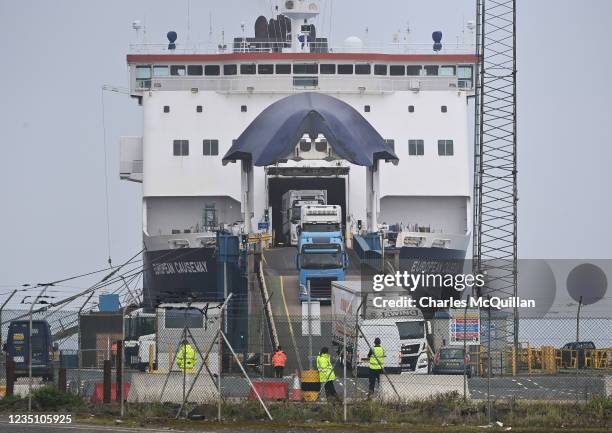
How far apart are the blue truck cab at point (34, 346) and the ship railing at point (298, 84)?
23407 millimetres

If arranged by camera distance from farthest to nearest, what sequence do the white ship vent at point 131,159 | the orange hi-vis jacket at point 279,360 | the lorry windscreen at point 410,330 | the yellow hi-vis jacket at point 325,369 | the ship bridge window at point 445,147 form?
the white ship vent at point 131,159, the ship bridge window at point 445,147, the lorry windscreen at point 410,330, the orange hi-vis jacket at point 279,360, the yellow hi-vis jacket at point 325,369

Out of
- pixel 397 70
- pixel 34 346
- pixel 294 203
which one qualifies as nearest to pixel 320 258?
pixel 294 203

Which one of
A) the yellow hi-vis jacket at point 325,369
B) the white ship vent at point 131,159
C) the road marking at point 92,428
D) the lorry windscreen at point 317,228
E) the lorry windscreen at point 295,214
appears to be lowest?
the road marking at point 92,428

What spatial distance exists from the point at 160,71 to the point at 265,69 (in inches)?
161

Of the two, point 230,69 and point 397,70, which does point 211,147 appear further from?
point 397,70

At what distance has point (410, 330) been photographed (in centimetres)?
3725

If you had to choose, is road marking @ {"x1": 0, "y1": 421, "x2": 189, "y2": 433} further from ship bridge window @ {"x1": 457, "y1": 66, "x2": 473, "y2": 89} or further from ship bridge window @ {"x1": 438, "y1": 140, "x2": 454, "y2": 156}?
ship bridge window @ {"x1": 457, "y1": 66, "x2": 473, "y2": 89}

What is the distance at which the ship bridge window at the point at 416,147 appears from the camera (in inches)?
2311

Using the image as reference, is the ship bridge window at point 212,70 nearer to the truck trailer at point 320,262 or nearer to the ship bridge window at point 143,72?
the ship bridge window at point 143,72

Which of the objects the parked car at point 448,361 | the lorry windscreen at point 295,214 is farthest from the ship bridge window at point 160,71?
the parked car at point 448,361

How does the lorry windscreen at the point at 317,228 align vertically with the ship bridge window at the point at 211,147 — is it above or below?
below

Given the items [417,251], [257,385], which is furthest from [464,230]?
[257,385]

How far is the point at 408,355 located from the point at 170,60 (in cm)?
2601

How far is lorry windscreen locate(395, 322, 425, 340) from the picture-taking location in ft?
122
